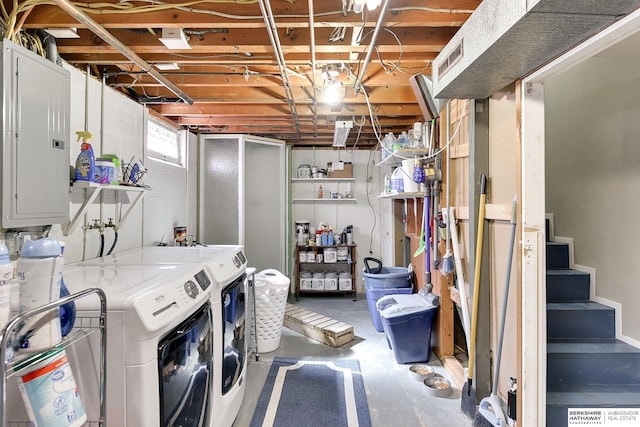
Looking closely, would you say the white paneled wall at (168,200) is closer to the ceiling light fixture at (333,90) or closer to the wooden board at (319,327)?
the wooden board at (319,327)

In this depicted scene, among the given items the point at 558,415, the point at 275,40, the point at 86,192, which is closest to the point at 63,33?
the point at 86,192

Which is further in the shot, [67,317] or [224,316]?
[224,316]

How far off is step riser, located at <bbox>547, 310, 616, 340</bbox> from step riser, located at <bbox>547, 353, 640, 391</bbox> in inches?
8.4

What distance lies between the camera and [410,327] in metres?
2.77

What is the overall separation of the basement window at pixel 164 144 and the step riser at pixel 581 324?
3.58 m

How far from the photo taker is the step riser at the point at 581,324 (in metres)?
2.17

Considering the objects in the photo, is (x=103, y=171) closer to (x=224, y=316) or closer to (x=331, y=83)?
(x=224, y=316)

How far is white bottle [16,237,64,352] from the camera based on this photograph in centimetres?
83

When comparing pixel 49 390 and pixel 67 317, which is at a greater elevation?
pixel 67 317

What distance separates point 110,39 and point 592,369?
11.0 feet

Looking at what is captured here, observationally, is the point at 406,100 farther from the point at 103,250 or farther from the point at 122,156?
the point at 103,250

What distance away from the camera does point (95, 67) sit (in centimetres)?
236

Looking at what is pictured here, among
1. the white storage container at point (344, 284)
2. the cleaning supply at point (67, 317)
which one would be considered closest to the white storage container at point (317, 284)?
the white storage container at point (344, 284)

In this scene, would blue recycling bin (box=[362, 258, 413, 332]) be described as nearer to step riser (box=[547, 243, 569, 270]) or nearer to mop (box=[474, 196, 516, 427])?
step riser (box=[547, 243, 569, 270])
